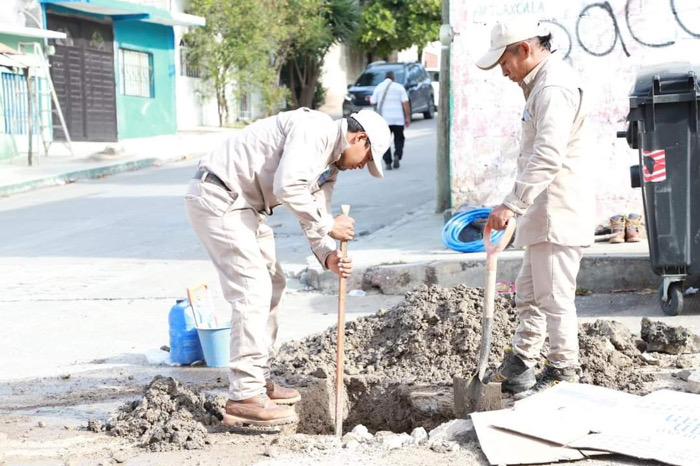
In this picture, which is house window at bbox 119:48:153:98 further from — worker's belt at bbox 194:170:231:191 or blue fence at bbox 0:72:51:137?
worker's belt at bbox 194:170:231:191

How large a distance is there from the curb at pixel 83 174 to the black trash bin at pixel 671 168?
39.1 feet

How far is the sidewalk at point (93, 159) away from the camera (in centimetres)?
1745

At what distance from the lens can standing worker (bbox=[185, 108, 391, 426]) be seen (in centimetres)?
472

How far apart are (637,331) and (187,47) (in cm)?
2482

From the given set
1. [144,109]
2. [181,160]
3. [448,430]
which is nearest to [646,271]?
[448,430]

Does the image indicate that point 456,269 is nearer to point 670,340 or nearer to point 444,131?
point 670,340

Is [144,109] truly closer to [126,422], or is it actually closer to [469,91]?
[469,91]

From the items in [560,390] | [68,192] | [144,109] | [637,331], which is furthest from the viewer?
[144,109]

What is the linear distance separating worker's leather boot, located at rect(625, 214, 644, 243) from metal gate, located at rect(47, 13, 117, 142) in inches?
666

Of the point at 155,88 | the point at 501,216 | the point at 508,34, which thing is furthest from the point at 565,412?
the point at 155,88

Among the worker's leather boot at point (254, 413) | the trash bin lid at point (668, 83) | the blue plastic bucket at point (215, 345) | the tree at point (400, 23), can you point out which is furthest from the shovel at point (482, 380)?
the tree at point (400, 23)

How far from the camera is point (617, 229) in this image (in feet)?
30.1

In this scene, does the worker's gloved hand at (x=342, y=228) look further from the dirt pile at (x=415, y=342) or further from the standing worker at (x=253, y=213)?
the dirt pile at (x=415, y=342)

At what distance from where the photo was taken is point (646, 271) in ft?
27.0
